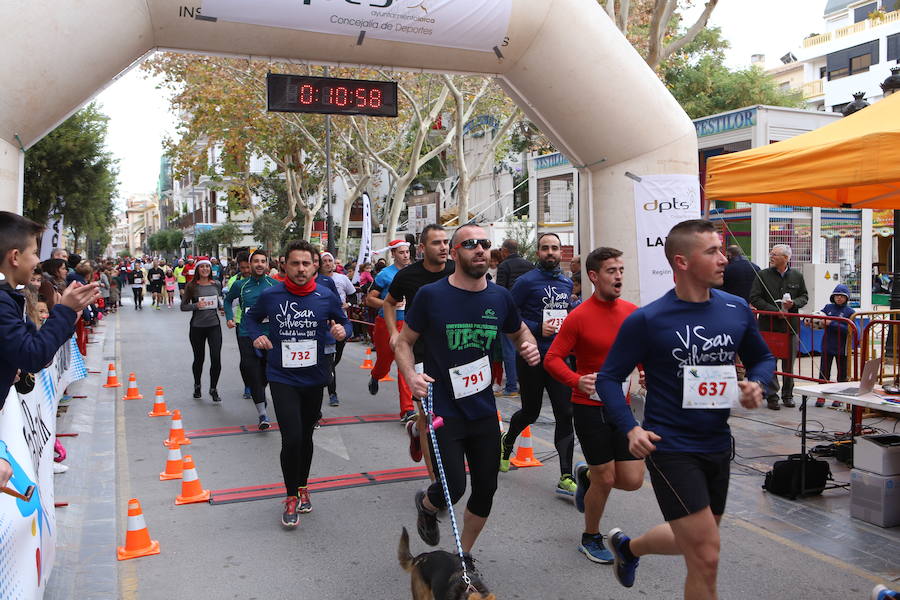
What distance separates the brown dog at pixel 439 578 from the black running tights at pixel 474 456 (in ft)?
1.66

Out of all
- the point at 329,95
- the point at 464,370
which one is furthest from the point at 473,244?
the point at 329,95

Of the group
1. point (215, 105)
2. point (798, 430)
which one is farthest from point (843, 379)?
point (215, 105)

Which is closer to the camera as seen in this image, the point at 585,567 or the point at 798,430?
the point at 585,567

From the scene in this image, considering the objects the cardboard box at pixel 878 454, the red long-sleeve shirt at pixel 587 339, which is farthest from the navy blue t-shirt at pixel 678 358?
the cardboard box at pixel 878 454

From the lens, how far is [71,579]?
14.8 ft

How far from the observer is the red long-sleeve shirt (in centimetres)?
461

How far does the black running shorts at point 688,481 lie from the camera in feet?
10.7

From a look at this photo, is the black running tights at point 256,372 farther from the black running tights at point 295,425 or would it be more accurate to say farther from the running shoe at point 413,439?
the running shoe at point 413,439

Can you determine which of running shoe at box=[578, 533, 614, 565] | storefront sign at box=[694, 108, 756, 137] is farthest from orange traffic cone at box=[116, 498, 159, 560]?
storefront sign at box=[694, 108, 756, 137]

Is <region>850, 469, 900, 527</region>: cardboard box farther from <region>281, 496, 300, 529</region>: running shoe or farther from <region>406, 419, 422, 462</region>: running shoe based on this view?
<region>281, 496, 300, 529</region>: running shoe

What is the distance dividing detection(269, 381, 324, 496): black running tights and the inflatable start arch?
3.71m

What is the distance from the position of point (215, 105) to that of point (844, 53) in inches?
1539

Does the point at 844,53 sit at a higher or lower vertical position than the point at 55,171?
higher

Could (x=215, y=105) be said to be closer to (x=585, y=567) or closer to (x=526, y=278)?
(x=526, y=278)
